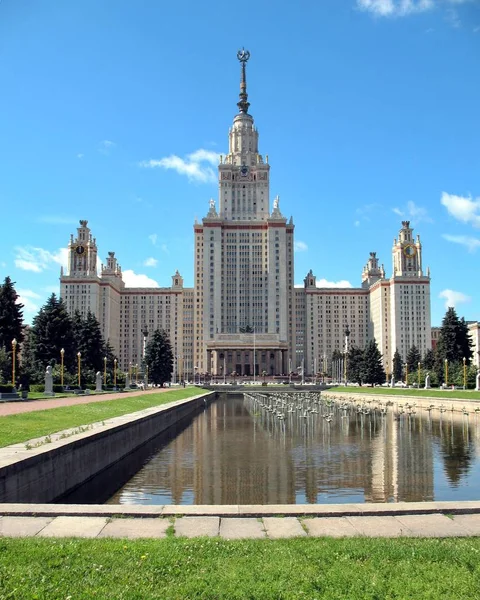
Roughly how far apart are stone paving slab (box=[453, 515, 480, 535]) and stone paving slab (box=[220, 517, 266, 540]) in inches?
115

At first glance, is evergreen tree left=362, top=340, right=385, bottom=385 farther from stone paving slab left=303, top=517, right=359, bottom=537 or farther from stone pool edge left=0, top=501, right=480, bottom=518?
stone paving slab left=303, top=517, right=359, bottom=537

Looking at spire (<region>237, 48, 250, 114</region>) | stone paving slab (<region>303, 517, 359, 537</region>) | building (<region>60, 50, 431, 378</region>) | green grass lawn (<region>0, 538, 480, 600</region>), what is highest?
spire (<region>237, 48, 250, 114</region>)

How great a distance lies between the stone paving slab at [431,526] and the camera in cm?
838

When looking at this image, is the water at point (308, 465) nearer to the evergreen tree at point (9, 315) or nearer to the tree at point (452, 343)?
the evergreen tree at point (9, 315)

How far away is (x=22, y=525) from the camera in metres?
8.79

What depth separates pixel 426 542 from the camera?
782 cm

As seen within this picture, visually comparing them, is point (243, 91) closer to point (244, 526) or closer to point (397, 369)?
point (397, 369)

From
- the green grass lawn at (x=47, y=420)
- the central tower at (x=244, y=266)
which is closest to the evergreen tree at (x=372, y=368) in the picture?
the green grass lawn at (x=47, y=420)

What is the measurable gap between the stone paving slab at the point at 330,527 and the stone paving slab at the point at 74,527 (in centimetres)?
304

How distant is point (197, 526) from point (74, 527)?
69.7 inches

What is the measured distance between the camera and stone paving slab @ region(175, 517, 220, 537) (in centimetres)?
844

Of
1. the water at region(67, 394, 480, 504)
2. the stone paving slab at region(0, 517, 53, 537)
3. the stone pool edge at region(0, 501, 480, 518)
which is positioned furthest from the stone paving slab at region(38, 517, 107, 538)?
the water at region(67, 394, 480, 504)

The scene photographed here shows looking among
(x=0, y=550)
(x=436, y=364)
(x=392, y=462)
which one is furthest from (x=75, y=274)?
(x=0, y=550)

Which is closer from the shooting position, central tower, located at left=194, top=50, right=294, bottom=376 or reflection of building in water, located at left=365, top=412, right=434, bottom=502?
reflection of building in water, located at left=365, top=412, right=434, bottom=502
